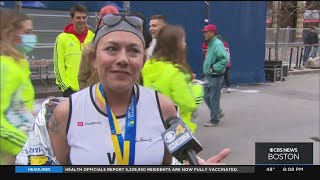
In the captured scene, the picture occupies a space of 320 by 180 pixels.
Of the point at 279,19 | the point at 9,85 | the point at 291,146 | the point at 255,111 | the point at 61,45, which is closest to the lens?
the point at 291,146

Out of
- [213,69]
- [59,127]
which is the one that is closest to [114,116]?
[59,127]

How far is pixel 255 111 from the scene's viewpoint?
580 cm

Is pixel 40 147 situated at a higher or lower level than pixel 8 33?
lower

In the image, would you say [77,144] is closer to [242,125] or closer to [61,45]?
[61,45]

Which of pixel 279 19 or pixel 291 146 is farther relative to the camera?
pixel 279 19

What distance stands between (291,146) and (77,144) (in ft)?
2.24

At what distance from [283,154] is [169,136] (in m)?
0.51

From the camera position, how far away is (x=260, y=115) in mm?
5512

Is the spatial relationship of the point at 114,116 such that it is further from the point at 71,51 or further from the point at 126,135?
the point at 71,51

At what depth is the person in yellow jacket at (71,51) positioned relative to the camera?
3068 millimetres

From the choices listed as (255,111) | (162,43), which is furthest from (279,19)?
(255,111)

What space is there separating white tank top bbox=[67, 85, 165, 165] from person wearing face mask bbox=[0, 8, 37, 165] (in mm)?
377

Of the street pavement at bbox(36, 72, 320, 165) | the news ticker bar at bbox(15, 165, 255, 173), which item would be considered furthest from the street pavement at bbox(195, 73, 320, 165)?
the news ticker bar at bbox(15, 165, 255, 173)

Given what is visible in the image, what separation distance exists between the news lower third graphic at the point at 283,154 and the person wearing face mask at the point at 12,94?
2.68 ft
